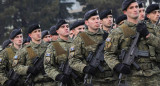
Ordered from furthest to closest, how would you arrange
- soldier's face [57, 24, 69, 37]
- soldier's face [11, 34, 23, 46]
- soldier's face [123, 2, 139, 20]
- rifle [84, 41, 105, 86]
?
soldier's face [11, 34, 23, 46] < soldier's face [57, 24, 69, 37] < rifle [84, 41, 105, 86] < soldier's face [123, 2, 139, 20]

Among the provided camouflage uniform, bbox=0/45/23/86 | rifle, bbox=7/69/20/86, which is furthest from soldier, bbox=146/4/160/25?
camouflage uniform, bbox=0/45/23/86

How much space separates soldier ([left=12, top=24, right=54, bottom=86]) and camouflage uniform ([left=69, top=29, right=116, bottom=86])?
179cm

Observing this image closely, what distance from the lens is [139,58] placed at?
6.12 m

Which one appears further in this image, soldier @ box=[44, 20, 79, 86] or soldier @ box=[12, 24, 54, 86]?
soldier @ box=[12, 24, 54, 86]

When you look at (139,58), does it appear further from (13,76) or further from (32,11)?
(32,11)

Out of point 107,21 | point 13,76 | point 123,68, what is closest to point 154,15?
point 107,21

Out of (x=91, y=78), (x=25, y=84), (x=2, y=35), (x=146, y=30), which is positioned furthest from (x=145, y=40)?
(x=2, y=35)

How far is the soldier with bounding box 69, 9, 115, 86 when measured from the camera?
23.5 feet

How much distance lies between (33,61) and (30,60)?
163 mm

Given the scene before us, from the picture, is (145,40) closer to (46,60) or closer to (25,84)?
(46,60)

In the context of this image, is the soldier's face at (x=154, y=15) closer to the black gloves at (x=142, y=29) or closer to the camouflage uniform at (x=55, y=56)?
the black gloves at (x=142, y=29)

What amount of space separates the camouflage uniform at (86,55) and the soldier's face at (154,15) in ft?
3.97

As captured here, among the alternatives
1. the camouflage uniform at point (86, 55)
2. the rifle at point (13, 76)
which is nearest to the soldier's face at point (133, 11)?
the camouflage uniform at point (86, 55)

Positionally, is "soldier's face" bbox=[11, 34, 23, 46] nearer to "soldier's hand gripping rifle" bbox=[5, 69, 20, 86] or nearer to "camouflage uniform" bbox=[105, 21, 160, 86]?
"soldier's hand gripping rifle" bbox=[5, 69, 20, 86]
